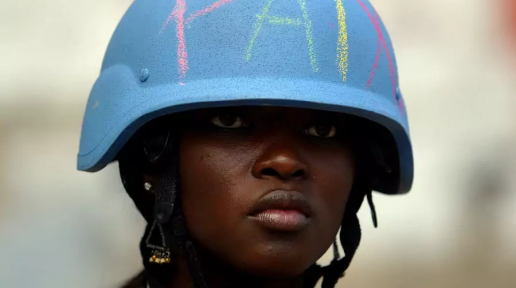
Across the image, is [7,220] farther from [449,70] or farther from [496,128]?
[496,128]

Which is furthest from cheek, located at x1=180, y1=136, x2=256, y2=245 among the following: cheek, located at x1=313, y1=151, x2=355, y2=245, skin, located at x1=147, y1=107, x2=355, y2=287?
cheek, located at x1=313, y1=151, x2=355, y2=245

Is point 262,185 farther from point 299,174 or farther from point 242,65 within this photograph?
point 242,65

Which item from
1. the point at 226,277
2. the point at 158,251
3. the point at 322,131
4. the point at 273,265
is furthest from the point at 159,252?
the point at 322,131

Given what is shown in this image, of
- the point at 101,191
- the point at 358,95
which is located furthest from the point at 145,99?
the point at 101,191

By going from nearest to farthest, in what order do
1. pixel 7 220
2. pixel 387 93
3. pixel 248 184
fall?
pixel 248 184
pixel 387 93
pixel 7 220

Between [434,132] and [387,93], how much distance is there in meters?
1.47

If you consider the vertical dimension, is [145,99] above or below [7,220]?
above

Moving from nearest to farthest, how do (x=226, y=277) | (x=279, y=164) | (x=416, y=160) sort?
(x=279, y=164) → (x=226, y=277) → (x=416, y=160)

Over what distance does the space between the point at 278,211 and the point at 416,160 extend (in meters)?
1.61

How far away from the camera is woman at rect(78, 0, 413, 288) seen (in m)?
0.96

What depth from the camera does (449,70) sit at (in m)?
2.51

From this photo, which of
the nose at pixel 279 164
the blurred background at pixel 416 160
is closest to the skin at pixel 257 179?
the nose at pixel 279 164

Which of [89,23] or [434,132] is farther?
[434,132]

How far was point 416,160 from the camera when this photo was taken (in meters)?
2.46
